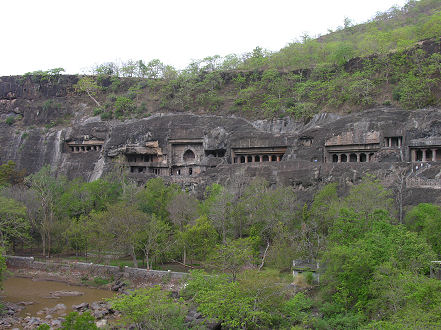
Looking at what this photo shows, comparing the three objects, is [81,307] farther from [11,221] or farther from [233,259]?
[11,221]

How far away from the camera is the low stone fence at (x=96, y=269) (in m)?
25.4

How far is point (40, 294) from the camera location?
25.2 meters

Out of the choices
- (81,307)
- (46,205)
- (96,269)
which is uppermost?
(46,205)

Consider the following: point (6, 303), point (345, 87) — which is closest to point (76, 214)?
point (6, 303)

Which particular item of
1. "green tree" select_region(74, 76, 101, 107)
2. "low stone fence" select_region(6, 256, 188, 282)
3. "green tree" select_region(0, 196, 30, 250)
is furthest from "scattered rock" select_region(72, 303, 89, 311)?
"green tree" select_region(74, 76, 101, 107)

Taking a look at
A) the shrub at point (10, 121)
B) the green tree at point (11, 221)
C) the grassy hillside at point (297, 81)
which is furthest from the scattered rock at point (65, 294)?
Answer: the shrub at point (10, 121)

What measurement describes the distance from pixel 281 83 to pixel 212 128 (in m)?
11.5

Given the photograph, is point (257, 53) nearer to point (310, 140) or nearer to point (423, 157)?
point (310, 140)

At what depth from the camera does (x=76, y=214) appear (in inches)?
1375

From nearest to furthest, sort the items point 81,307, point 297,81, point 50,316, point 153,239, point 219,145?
point 50,316
point 81,307
point 153,239
point 219,145
point 297,81

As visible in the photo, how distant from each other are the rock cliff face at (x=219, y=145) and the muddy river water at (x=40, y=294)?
1410 centimetres

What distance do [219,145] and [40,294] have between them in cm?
2201

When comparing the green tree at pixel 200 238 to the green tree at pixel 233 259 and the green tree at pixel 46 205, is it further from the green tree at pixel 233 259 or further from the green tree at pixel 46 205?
the green tree at pixel 46 205

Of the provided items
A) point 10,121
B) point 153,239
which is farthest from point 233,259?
point 10,121
